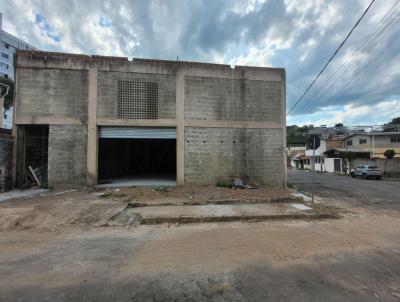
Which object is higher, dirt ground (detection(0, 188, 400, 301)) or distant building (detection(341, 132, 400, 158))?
distant building (detection(341, 132, 400, 158))

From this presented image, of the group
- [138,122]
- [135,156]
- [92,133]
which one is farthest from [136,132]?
[135,156]

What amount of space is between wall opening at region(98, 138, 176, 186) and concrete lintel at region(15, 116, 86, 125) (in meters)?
2.92

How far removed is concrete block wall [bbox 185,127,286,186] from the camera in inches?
500

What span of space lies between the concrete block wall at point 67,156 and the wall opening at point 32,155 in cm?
94

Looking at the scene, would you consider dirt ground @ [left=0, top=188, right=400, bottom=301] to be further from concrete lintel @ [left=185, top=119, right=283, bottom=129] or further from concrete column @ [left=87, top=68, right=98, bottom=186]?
concrete lintel @ [left=185, top=119, right=283, bottom=129]

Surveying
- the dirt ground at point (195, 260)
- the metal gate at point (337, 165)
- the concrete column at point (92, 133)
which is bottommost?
the dirt ground at point (195, 260)

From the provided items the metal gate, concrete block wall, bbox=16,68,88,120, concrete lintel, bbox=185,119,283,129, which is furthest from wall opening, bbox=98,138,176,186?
the metal gate

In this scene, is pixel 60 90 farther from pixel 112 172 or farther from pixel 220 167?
pixel 220 167

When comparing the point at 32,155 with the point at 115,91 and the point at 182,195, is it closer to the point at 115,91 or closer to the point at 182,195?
the point at 115,91

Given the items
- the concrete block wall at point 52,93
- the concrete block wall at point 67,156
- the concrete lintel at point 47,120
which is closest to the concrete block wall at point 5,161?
the concrete lintel at point 47,120

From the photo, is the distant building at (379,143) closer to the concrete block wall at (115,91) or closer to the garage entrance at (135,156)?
the garage entrance at (135,156)

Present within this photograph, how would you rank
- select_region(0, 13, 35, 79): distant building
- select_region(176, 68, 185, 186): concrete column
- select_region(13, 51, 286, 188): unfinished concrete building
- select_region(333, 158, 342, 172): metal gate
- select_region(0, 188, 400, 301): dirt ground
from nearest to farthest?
select_region(0, 188, 400, 301): dirt ground, select_region(13, 51, 286, 188): unfinished concrete building, select_region(176, 68, 185, 186): concrete column, select_region(333, 158, 342, 172): metal gate, select_region(0, 13, 35, 79): distant building

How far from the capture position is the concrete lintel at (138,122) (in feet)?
39.9

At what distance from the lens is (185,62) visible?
1281cm
